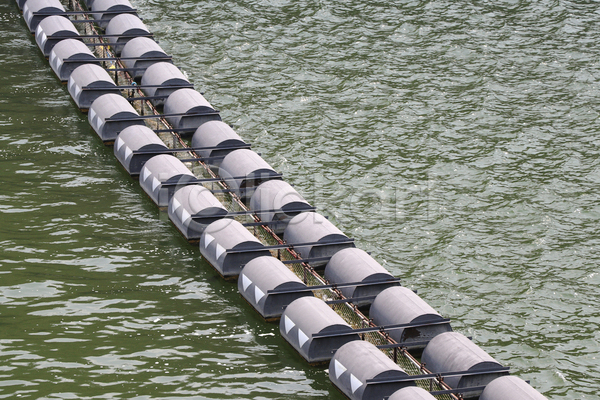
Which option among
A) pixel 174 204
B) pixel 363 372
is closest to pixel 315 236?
pixel 174 204

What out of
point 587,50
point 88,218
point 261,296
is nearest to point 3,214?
point 88,218

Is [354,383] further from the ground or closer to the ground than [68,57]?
closer to the ground

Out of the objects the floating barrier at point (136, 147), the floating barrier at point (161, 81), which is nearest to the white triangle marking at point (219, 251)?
the floating barrier at point (136, 147)

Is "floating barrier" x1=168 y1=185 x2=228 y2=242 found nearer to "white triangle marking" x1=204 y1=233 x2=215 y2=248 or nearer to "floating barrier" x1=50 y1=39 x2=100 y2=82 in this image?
"white triangle marking" x1=204 y1=233 x2=215 y2=248

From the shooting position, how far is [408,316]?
42.2 metres

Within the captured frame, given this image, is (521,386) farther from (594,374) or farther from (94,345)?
(94,345)

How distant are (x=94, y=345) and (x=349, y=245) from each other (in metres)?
14.9

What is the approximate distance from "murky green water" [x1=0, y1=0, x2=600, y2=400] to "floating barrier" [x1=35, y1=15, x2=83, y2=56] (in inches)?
62.1

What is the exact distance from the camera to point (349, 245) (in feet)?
161

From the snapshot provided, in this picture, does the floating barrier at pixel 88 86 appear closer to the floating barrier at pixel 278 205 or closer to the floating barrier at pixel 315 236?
the floating barrier at pixel 278 205

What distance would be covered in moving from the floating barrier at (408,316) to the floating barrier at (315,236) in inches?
222

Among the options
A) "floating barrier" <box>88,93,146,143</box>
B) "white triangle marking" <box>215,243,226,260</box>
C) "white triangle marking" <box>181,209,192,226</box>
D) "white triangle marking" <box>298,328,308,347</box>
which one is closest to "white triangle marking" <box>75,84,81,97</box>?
"floating barrier" <box>88,93,146,143</box>

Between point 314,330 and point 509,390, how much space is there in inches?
355

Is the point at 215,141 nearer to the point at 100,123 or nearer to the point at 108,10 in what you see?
the point at 100,123
